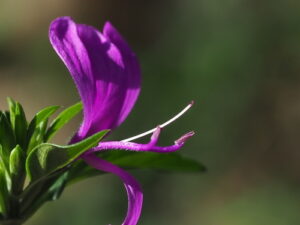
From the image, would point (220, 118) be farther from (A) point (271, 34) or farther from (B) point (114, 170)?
(B) point (114, 170)

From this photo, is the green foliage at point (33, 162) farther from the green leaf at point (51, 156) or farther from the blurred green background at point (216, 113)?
the blurred green background at point (216, 113)

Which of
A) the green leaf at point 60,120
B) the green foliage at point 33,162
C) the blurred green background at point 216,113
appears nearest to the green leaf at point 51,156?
the green foliage at point 33,162

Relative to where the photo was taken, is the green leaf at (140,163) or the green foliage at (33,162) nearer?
the green foliage at (33,162)

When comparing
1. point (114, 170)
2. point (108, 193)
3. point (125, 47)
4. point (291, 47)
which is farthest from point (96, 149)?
point (291, 47)

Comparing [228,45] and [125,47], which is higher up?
[125,47]

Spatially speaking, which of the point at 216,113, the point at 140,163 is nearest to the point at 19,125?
the point at 140,163

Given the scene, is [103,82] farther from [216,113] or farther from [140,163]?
[216,113]

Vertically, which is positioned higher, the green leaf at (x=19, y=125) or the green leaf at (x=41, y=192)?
the green leaf at (x=19, y=125)
